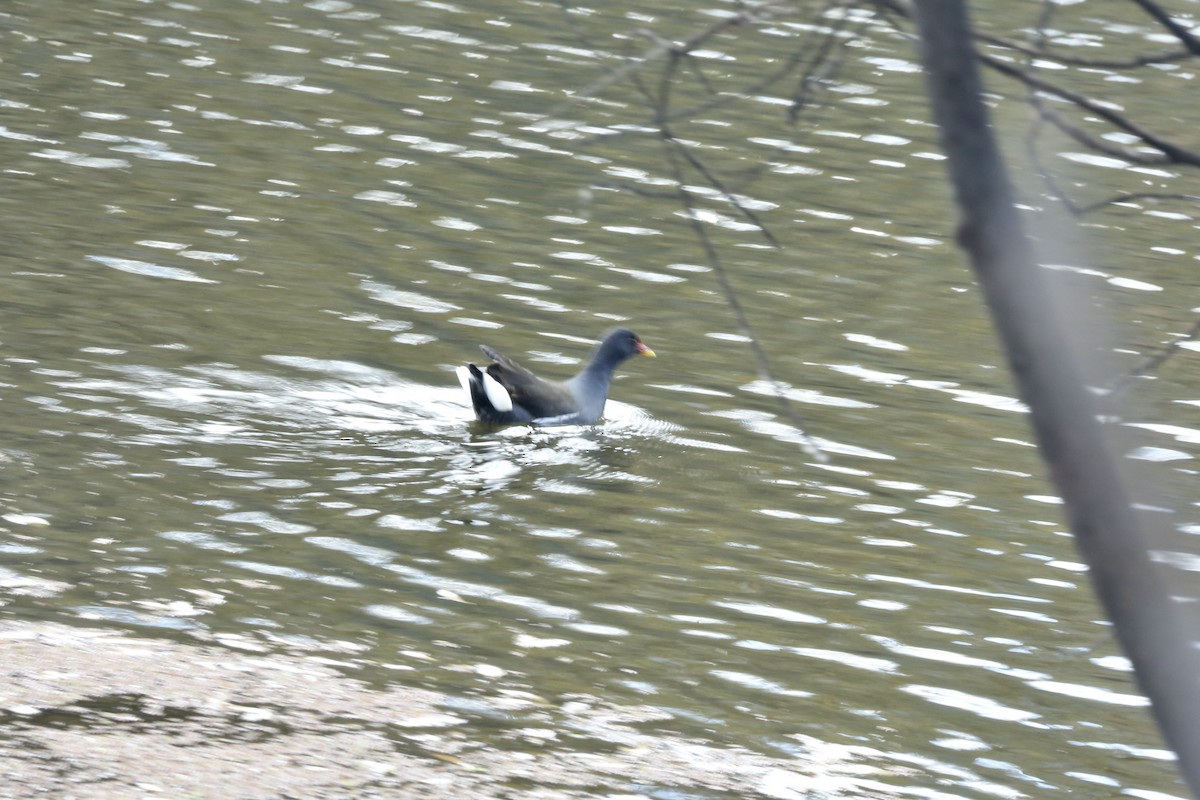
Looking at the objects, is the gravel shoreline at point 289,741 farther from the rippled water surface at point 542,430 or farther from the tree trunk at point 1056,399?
the tree trunk at point 1056,399

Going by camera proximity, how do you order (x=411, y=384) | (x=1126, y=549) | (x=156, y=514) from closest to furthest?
(x=1126, y=549), (x=156, y=514), (x=411, y=384)

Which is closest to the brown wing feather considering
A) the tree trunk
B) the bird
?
the bird

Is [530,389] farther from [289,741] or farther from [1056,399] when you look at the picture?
[1056,399]

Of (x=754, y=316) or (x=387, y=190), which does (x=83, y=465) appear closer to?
(x=754, y=316)

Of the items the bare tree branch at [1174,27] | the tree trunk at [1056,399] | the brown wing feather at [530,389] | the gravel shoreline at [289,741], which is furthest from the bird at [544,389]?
the tree trunk at [1056,399]

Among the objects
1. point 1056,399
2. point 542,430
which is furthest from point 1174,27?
point 542,430

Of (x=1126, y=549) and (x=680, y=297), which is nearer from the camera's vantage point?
(x=1126, y=549)

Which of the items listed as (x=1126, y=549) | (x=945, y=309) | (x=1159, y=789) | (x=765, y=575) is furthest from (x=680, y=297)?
(x=1126, y=549)

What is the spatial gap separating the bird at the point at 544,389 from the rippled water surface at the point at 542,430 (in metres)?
0.18

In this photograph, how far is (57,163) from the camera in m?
14.5

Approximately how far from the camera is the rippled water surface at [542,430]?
23.6ft

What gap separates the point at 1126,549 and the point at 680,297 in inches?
427

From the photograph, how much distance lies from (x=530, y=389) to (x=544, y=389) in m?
0.12

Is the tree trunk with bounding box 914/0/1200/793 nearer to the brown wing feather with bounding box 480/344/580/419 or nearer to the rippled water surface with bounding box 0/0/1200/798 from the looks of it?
the rippled water surface with bounding box 0/0/1200/798
